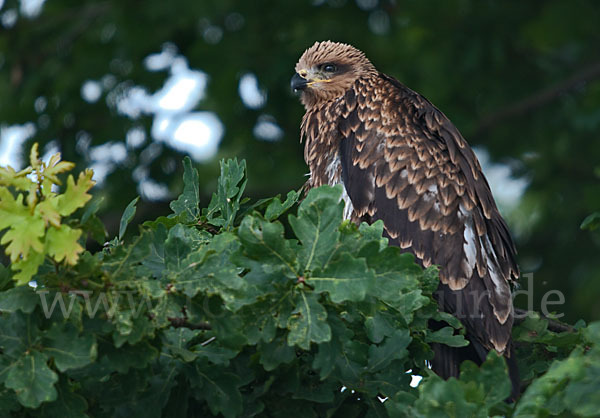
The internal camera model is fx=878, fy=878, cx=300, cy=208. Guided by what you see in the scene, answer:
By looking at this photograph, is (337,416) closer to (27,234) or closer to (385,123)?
(27,234)

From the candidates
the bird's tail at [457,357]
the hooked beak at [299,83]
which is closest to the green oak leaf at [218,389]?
the bird's tail at [457,357]

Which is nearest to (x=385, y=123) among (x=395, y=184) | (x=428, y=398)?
(x=395, y=184)

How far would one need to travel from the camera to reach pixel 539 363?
407 centimetres

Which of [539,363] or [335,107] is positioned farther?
[335,107]

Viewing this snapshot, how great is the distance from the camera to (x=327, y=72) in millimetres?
6266

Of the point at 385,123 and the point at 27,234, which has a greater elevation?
the point at 27,234

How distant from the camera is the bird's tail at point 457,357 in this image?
4.09 meters

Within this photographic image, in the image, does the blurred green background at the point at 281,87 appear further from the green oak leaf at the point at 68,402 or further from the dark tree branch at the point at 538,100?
the green oak leaf at the point at 68,402

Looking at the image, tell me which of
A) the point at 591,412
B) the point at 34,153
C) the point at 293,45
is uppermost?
the point at 591,412

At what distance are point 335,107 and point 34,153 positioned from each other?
10.4 ft

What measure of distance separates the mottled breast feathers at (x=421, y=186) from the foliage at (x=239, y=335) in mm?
1401

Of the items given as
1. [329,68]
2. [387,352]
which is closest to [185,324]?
[387,352]

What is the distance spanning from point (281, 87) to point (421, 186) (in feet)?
17.1

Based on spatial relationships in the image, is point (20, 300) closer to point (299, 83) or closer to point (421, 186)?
point (421, 186)
